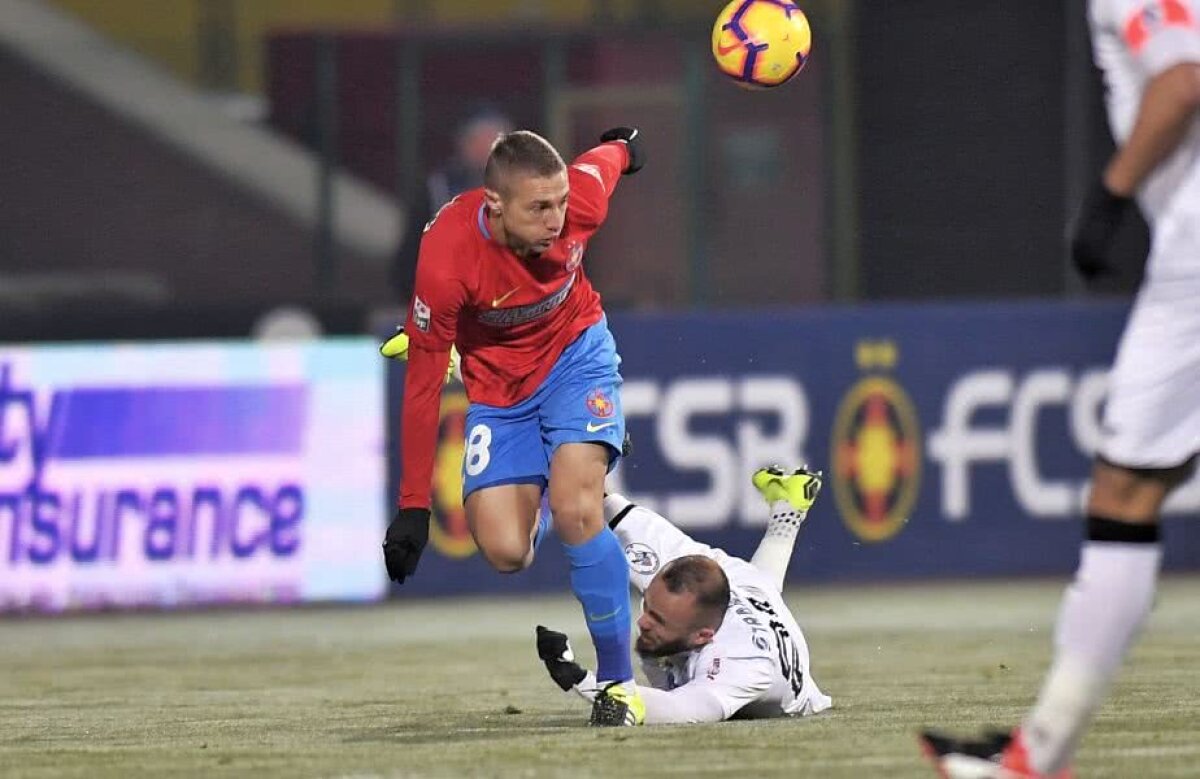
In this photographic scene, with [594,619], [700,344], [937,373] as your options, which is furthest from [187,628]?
[594,619]

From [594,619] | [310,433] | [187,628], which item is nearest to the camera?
[594,619]

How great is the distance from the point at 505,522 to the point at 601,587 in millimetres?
464

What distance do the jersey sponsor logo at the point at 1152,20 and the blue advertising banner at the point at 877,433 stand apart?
336 inches

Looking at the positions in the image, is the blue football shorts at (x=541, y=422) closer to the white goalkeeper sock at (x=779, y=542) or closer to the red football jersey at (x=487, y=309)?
the red football jersey at (x=487, y=309)

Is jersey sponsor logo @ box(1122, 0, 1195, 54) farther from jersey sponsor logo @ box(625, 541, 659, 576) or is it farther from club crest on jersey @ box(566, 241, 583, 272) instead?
jersey sponsor logo @ box(625, 541, 659, 576)

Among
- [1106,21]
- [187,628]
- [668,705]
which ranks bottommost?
[187,628]

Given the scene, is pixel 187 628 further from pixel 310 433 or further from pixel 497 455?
pixel 497 455

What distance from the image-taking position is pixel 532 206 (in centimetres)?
778

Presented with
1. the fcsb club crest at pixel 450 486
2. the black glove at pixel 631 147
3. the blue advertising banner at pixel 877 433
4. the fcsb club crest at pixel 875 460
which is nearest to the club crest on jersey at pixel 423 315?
the black glove at pixel 631 147

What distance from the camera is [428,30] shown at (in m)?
17.5

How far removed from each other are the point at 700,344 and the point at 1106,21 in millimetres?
8599

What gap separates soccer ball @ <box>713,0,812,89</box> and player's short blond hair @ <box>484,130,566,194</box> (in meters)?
1.40

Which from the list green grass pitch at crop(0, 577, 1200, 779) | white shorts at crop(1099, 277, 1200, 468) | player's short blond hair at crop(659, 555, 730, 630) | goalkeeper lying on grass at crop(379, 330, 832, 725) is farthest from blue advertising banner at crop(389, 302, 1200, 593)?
white shorts at crop(1099, 277, 1200, 468)

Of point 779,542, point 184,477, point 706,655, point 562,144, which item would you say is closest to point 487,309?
point 706,655
